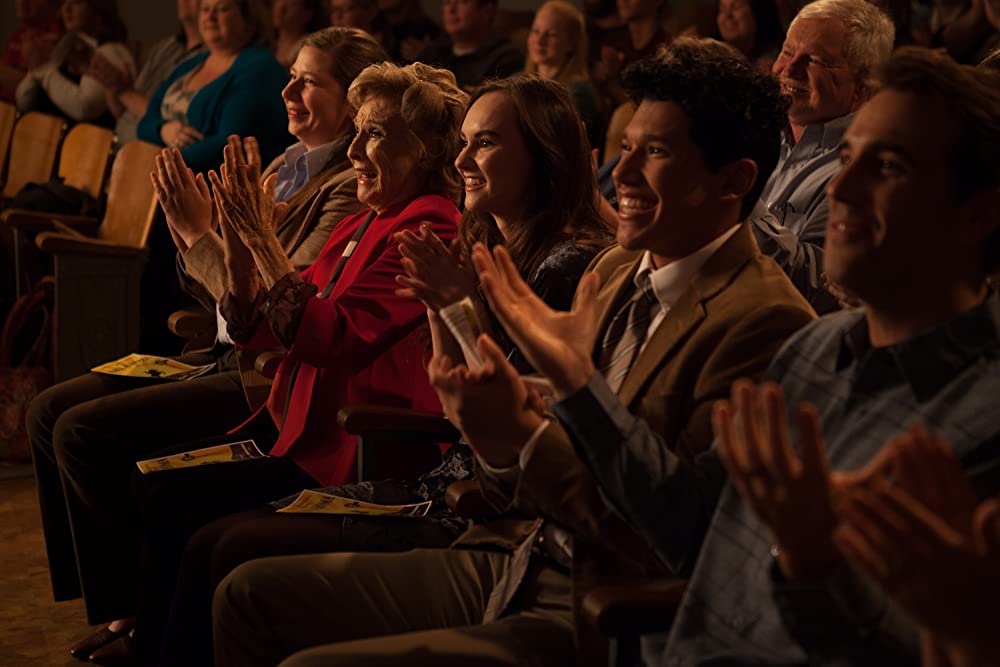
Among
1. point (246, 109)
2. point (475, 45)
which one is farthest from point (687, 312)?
point (475, 45)

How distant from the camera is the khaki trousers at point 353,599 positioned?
1721mm

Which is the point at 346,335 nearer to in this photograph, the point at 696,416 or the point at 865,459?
the point at 696,416

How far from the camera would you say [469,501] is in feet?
5.95

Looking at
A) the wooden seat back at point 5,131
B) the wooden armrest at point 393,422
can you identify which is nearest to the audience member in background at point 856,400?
the wooden armrest at point 393,422

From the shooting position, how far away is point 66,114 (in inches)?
224

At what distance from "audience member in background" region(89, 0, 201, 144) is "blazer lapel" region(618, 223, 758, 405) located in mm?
3990

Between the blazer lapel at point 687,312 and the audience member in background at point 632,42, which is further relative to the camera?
the audience member in background at point 632,42

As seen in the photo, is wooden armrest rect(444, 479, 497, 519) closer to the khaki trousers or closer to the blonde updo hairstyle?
the khaki trousers

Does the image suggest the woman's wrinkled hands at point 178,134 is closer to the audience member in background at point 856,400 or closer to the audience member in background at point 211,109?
the audience member in background at point 211,109

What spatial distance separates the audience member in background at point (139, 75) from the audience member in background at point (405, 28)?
2.67ft

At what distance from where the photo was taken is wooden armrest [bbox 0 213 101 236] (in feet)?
14.5

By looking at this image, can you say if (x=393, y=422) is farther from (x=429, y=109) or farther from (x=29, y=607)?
(x=29, y=607)

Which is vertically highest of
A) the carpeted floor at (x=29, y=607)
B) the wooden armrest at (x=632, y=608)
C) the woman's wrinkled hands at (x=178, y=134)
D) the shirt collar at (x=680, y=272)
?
the shirt collar at (x=680, y=272)

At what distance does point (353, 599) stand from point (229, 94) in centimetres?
276
